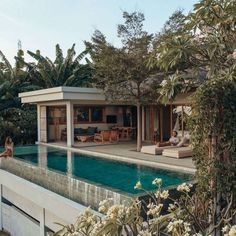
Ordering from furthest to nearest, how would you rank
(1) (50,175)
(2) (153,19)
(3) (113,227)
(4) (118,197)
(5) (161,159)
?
(2) (153,19) → (5) (161,159) → (1) (50,175) → (4) (118,197) → (3) (113,227)

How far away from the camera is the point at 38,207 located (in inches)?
402

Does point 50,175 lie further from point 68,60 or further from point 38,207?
point 68,60

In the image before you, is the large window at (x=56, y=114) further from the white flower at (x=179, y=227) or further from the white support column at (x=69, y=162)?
the white flower at (x=179, y=227)

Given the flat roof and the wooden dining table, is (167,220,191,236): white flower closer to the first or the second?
the flat roof

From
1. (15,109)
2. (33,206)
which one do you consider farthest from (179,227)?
(15,109)

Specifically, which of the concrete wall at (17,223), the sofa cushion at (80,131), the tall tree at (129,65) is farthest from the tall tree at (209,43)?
the sofa cushion at (80,131)

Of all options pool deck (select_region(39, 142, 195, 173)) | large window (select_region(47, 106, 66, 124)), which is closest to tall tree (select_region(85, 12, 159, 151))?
pool deck (select_region(39, 142, 195, 173))

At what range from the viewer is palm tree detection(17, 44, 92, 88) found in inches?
1026

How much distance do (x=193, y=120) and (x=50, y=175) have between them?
250 inches

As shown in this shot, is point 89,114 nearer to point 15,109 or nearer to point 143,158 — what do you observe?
point 15,109

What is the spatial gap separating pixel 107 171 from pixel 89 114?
12.3m

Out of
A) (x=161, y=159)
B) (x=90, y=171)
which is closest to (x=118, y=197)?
(x=90, y=171)

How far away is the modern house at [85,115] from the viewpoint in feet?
65.2

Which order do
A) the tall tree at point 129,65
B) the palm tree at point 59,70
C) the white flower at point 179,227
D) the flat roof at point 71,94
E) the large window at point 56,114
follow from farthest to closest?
the palm tree at point 59,70 → the large window at point 56,114 → the flat roof at point 71,94 → the tall tree at point 129,65 → the white flower at point 179,227
